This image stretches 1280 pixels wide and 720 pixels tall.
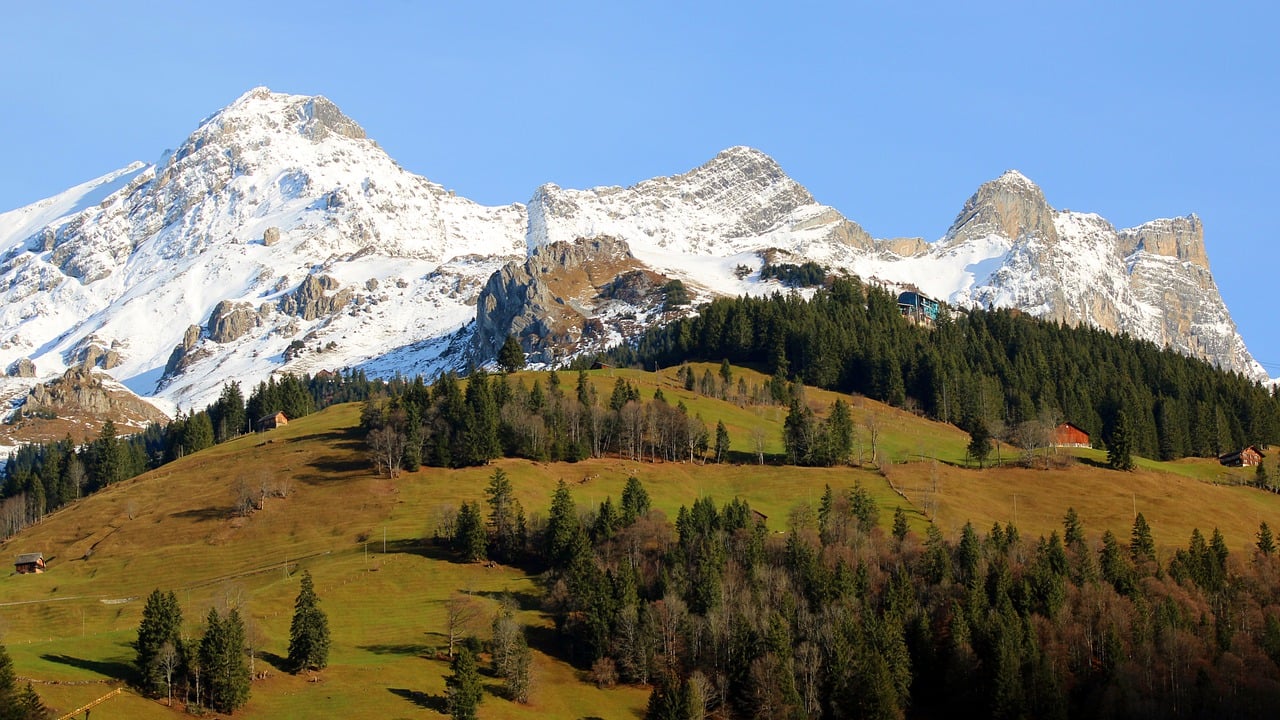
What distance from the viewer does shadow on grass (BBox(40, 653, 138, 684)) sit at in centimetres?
10381

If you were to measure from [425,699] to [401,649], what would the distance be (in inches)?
447

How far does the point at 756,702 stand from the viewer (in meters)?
117

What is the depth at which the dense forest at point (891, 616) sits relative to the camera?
4631 inches

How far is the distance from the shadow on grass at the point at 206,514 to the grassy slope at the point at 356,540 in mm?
314

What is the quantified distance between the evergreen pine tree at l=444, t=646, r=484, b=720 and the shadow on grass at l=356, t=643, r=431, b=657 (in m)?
7.29

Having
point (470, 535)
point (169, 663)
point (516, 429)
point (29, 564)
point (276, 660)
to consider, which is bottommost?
point (276, 660)

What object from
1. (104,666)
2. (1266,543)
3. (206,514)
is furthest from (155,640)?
(1266,543)

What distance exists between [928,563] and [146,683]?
7458cm

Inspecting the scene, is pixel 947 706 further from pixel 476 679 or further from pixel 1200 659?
pixel 476 679

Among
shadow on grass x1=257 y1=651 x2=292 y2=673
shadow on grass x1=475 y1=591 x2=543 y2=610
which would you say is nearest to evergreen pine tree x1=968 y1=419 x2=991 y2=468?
shadow on grass x1=475 y1=591 x2=543 y2=610

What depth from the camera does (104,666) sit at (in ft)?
346

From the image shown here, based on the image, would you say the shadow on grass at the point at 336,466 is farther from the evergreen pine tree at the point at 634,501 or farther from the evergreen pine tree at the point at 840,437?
the evergreen pine tree at the point at 840,437

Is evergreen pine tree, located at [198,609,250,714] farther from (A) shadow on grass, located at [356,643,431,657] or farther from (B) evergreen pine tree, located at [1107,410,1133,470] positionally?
(B) evergreen pine tree, located at [1107,410,1133,470]

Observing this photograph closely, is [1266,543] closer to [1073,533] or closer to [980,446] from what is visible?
[1073,533]
